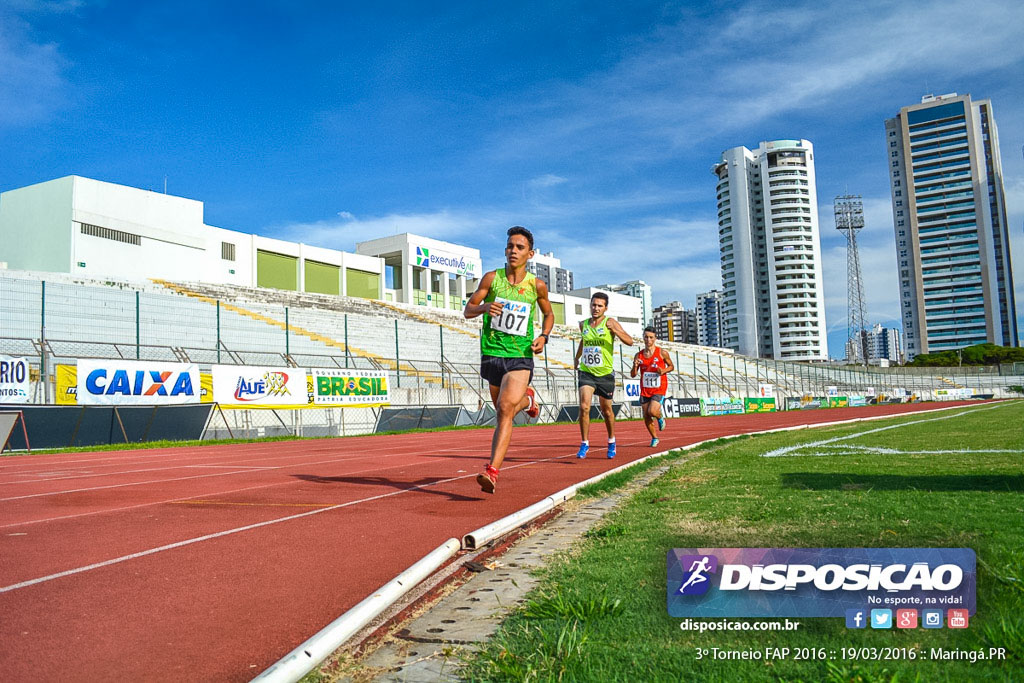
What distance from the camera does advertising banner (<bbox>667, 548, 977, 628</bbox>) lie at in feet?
6.43

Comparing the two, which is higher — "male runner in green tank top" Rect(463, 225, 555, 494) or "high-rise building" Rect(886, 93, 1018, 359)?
"high-rise building" Rect(886, 93, 1018, 359)

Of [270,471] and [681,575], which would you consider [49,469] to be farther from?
[681,575]

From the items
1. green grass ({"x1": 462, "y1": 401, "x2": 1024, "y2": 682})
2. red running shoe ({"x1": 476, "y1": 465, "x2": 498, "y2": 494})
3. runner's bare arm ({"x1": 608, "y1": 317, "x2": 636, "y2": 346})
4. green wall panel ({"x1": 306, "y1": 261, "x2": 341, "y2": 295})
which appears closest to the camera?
green grass ({"x1": 462, "y1": 401, "x2": 1024, "y2": 682})

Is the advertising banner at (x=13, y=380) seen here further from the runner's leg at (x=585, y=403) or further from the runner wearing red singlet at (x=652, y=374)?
the runner wearing red singlet at (x=652, y=374)

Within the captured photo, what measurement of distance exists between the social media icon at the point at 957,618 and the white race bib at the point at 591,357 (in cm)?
802

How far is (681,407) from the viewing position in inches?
1436

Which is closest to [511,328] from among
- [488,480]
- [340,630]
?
[488,480]

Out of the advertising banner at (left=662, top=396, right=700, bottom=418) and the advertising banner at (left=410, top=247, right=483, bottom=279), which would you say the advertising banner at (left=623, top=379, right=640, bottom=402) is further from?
the advertising banner at (left=410, top=247, right=483, bottom=279)

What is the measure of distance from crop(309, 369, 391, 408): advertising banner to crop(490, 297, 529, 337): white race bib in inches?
735

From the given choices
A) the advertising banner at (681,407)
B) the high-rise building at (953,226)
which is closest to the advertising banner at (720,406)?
the advertising banner at (681,407)

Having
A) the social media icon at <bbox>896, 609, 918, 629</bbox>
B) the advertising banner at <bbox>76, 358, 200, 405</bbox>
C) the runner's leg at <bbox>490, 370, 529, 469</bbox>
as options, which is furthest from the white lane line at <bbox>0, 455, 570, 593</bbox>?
the advertising banner at <bbox>76, 358, 200, 405</bbox>

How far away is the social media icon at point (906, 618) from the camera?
195 cm

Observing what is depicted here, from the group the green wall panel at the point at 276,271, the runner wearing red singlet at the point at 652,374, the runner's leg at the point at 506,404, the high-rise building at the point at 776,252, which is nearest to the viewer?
the runner's leg at the point at 506,404

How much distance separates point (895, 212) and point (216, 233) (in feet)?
490
